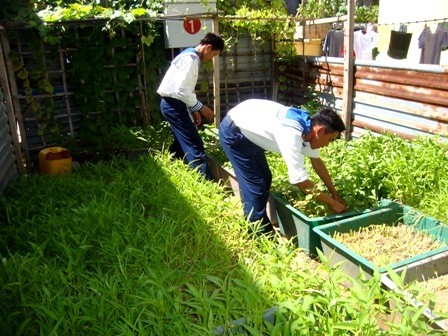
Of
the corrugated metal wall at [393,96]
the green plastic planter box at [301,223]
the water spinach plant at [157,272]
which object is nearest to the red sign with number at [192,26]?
the corrugated metal wall at [393,96]

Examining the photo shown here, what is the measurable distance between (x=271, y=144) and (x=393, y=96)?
2766 mm

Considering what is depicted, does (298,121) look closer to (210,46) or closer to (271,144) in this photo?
(271,144)

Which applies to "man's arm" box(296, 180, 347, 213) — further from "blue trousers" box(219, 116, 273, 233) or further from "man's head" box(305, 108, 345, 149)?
"blue trousers" box(219, 116, 273, 233)

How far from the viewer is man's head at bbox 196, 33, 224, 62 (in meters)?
4.61

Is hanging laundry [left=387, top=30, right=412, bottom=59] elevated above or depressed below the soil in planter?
above

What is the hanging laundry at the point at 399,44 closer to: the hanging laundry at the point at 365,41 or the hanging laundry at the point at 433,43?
the hanging laundry at the point at 433,43

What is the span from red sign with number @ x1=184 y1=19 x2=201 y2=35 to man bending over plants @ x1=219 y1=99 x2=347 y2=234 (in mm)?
3101

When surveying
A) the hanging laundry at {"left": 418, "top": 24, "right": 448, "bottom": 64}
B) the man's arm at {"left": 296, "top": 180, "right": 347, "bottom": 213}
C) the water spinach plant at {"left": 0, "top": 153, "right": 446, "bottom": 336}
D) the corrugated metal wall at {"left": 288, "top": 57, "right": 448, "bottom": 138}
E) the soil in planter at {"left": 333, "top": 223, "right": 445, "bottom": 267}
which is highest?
the hanging laundry at {"left": 418, "top": 24, "right": 448, "bottom": 64}

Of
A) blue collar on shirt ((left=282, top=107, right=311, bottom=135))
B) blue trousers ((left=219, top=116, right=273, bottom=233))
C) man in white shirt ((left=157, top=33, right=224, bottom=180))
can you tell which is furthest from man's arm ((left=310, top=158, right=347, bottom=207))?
man in white shirt ((left=157, top=33, right=224, bottom=180))

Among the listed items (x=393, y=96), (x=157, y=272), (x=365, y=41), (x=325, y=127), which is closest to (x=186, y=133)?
(x=325, y=127)

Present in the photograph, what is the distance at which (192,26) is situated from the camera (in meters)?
6.52

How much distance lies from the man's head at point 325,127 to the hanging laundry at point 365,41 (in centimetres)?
660

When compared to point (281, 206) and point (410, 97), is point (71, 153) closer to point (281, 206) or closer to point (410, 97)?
point (281, 206)

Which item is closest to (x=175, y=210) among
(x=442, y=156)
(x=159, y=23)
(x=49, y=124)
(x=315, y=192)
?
(x=315, y=192)
